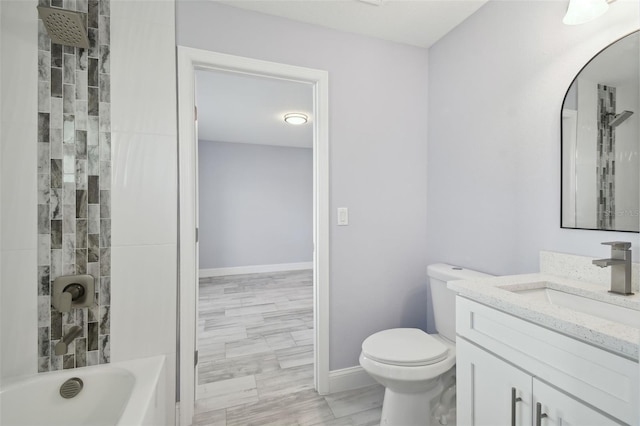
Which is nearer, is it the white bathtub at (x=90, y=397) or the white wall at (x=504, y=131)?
the white bathtub at (x=90, y=397)

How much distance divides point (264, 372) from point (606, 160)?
2.26 m

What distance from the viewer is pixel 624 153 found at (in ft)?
3.52

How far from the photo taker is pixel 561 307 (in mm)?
860

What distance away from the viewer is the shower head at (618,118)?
3.49 feet

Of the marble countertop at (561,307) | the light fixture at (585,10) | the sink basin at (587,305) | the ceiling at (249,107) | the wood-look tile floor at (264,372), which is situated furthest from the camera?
the ceiling at (249,107)

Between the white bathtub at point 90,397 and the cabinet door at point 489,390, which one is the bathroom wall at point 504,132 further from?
the white bathtub at point 90,397

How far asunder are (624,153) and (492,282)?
685 mm

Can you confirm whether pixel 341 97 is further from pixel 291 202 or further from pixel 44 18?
pixel 291 202

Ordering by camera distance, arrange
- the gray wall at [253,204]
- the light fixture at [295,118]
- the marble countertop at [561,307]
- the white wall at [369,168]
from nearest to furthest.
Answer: the marble countertop at [561,307], the white wall at [369,168], the light fixture at [295,118], the gray wall at [253,204]

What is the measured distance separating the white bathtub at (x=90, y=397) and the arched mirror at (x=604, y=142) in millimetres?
1914

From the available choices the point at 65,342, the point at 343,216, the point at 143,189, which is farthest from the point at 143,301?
the point at 343,216

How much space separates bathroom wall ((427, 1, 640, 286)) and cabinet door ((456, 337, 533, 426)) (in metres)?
0.66

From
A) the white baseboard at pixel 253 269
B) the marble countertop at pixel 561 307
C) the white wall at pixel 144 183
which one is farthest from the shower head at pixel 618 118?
the white baseboard at pixel 253 269

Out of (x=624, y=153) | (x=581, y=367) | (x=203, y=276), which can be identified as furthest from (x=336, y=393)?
(x=203, y=276)
